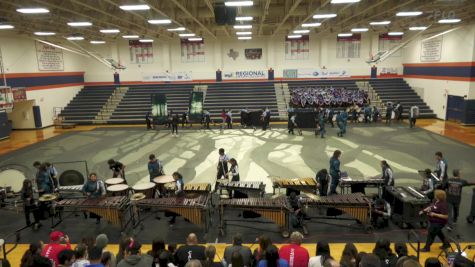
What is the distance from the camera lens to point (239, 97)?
28500mm

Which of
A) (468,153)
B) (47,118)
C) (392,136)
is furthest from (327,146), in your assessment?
(47,118)

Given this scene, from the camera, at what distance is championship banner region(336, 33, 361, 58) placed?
30.3 meters

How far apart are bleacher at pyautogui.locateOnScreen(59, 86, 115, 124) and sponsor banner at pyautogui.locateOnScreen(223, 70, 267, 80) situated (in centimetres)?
1058

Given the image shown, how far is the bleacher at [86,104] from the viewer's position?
26.5 metres

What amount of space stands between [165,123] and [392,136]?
15.0 meters

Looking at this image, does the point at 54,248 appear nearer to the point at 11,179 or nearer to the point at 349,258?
the point at 349,258

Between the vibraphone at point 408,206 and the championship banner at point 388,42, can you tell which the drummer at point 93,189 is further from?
the championship banner at point 388,42

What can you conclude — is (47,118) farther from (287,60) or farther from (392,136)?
(392,136)

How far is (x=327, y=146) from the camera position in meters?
17.2

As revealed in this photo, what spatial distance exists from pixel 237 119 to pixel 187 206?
17.8 m

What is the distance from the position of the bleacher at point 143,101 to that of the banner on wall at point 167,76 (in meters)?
0.76

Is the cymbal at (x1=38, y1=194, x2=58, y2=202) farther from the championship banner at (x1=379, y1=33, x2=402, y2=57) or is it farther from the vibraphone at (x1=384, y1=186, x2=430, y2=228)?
the championship banner at (x1=379, y1=33, x2=402, y2=57)

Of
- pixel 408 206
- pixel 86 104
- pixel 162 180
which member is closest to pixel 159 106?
pixel 86 104

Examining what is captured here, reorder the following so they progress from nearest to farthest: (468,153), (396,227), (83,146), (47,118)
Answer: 1. (396,227)
2. (468,153)
3. (83,146)
4. (47,118)
